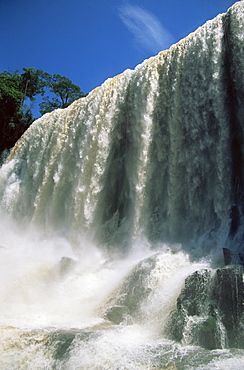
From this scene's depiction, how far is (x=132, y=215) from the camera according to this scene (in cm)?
967

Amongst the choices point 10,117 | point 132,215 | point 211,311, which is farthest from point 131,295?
point 10,117

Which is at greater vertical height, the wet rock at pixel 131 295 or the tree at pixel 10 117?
the tree at pixel 10 117

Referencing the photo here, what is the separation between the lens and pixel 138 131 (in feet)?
32.5

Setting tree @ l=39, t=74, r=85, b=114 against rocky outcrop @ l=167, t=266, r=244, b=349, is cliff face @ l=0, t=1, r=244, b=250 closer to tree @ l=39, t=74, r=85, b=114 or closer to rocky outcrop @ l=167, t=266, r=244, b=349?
rocky outcrop @ l=167, t=266, r=244, b=349

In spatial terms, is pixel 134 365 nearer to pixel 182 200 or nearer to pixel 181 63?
pixel 182 200

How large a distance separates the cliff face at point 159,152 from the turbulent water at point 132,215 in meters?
0.03

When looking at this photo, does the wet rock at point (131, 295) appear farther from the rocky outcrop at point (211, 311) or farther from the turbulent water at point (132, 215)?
the rocky outcrop at point (211, 311)

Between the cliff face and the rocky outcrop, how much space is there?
7.42 ft

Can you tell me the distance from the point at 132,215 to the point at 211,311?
4796mm

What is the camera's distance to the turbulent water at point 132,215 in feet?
16.3

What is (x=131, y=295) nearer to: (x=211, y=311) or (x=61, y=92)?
(x=211, y=311)

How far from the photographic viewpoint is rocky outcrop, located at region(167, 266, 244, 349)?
4.79 meters

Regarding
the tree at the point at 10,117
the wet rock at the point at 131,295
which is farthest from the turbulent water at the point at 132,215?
the tree at the point at 10,117

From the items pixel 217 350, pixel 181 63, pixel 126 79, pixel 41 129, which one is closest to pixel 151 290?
pixel 217 350
